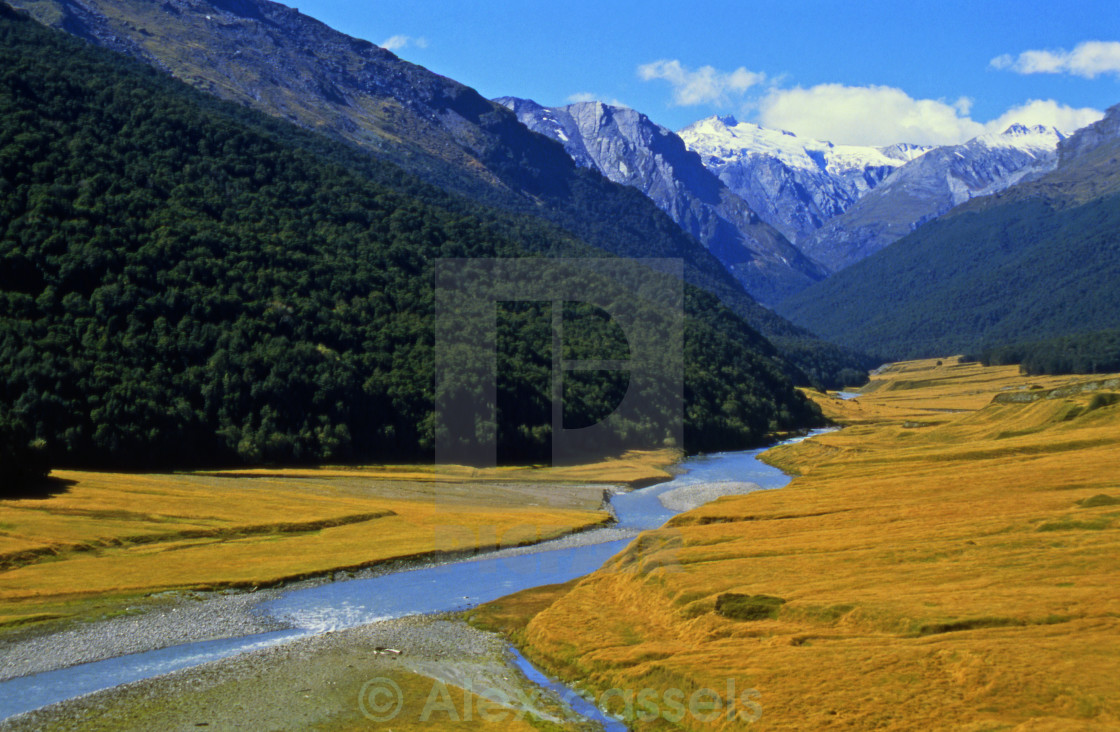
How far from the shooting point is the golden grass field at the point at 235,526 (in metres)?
57.4

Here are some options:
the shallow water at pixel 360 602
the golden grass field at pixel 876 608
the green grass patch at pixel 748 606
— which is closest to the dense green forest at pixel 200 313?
the shallow water at pixel 360 602

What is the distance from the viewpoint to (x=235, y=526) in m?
72.0

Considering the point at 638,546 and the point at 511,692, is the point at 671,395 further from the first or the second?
the point at 511,692

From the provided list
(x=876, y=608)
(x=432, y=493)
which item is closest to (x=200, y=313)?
(x=432, y=493)

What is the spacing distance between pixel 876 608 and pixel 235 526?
1960 inches

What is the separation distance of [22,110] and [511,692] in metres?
132

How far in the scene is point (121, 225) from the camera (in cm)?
12294

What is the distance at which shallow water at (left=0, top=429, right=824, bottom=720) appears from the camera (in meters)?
42.5

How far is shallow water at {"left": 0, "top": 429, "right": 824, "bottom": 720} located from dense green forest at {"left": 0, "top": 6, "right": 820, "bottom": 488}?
3439 cm

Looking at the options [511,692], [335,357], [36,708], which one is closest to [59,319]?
[335,357]
